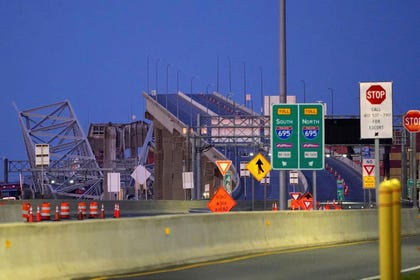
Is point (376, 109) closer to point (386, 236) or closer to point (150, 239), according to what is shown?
point (150, 239)

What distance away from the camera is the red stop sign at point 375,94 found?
89.1 ft

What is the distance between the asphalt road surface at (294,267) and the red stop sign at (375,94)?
17.2ft

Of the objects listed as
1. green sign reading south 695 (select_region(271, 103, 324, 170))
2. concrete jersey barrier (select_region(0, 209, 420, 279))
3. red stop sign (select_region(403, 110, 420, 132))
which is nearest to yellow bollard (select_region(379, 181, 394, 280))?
concrete jersey barrier (select_region(0, 209, 420, 279))

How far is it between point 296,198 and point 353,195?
5554 centimetres

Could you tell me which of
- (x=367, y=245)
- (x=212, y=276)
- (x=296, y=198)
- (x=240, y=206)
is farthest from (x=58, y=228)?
(x=240, y=206)

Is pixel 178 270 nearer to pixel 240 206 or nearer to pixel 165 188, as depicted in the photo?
pixel 240 206

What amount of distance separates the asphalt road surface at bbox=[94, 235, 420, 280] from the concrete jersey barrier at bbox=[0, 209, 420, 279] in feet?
1.47

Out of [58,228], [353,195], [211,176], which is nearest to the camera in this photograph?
[58,228]

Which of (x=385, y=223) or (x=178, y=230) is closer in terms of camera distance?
(x=385, y=223)

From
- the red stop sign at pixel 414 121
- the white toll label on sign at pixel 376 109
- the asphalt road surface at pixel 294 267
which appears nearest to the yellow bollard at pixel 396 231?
the asphalt road surface at pixel 294 267

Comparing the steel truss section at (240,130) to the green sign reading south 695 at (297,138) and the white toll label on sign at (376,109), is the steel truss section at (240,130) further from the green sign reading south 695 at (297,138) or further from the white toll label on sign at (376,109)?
the white toll label on sign at (376,109)

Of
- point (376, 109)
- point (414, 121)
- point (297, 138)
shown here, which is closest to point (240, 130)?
point (414, 121)

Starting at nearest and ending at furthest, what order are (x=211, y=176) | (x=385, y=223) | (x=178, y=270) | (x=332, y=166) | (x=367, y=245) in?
(x=385, y=223) < (x=178, y=270) < (x=367, y=245) < (x=332, y=166) < (x=211, y=176)

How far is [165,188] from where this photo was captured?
129 meters
